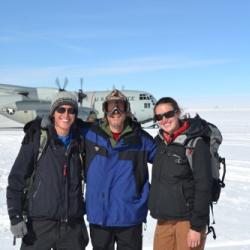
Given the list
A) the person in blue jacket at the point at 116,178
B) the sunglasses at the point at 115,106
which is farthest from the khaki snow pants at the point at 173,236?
the sunglasses at the point at 115,106

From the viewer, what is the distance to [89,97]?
28.7 meters

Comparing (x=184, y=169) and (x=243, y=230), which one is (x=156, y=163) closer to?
(x=184, y=169)

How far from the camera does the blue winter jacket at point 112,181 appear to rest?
3.58 m

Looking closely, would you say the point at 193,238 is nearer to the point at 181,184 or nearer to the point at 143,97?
the point at 181,184

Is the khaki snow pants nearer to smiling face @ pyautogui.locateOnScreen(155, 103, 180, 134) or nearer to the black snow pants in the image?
the black snow pants

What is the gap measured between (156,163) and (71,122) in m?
0.81

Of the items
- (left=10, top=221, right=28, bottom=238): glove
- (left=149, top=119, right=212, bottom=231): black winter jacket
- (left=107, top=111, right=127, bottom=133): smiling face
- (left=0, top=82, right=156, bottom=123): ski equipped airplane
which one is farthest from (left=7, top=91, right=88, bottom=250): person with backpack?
(left=0, top=82, right=156, bottom=123): ski equipped airplane

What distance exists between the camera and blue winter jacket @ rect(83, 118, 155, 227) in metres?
3.58

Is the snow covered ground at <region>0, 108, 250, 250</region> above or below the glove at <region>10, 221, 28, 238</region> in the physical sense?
below

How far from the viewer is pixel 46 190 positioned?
341 centimetres

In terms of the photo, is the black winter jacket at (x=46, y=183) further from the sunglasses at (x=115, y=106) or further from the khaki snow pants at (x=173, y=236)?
the khaki snow pants at (x=173, y=236)

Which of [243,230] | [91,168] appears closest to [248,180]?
[243,230]

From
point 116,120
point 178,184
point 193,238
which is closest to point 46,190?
point 116,120

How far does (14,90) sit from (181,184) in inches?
1028
